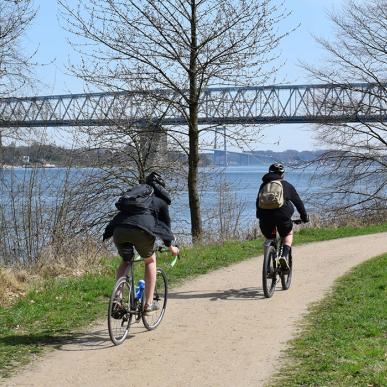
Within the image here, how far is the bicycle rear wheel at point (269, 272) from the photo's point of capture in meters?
8.52

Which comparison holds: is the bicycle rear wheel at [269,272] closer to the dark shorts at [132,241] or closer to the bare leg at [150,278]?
the bare leg at [150,278]

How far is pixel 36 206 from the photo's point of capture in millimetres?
14844

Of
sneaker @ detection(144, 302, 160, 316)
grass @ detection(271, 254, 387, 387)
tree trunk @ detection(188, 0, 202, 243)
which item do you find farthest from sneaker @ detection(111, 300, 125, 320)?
tree trunk @ detection(188, 0, 202, 243)

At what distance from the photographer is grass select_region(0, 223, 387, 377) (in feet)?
20.5

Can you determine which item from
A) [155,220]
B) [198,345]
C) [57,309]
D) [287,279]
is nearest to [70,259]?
[57,309]

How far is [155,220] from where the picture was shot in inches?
257

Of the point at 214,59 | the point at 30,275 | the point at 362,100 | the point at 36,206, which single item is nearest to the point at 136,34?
the point at 214,59

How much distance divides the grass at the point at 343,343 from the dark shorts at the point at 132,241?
5.27 feet

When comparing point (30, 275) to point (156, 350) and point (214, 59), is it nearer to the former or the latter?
point (156, 350)

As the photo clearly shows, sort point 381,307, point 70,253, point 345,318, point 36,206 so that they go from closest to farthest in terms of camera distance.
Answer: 1. point 345,318
2. point 381,307
3. point 70,253
4. point 36,206

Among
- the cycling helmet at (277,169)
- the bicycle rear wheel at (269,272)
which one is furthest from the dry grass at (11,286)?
the cycling helmet at (277,169)

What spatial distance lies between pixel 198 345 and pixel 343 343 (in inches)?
51.5

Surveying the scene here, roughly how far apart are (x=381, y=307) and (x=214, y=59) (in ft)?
28.7

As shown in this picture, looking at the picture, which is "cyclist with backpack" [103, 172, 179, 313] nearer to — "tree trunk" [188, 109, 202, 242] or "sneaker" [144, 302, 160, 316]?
"sneaker" [144, 302, 160, 316]
